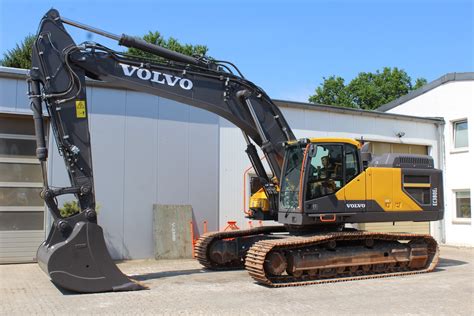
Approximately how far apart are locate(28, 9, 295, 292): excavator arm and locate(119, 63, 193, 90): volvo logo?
19 millimetres

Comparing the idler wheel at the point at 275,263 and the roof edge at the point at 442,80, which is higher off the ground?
the roof edge at the point at 442,80

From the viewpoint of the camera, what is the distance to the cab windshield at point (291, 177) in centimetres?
1025

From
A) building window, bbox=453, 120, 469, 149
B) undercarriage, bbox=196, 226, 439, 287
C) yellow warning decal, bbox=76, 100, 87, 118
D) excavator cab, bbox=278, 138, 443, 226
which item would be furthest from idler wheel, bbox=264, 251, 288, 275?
building window, bbox=453, 120, 469, 149

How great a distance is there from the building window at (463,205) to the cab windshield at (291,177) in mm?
10151

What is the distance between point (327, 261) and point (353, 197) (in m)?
1.46

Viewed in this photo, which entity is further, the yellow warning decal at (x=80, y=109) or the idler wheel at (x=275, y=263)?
the idler wheel at (x=275, y=263)

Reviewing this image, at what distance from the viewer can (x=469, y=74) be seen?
1781cm

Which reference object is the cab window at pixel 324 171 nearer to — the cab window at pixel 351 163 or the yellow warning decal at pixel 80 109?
the cab window at pixel 351 163

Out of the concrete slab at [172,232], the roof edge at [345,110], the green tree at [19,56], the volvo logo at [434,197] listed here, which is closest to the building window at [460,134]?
the roof edge at [345,110]

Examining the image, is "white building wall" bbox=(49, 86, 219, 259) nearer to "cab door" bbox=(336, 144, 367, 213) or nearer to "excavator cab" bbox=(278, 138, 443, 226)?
"excavator cab" bbox=(278, 138, 443, 226)

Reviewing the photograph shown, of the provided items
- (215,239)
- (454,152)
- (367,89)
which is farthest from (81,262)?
(367,89)

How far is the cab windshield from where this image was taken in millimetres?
10250

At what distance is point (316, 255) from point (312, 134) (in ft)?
22.2

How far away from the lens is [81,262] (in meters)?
8.38
